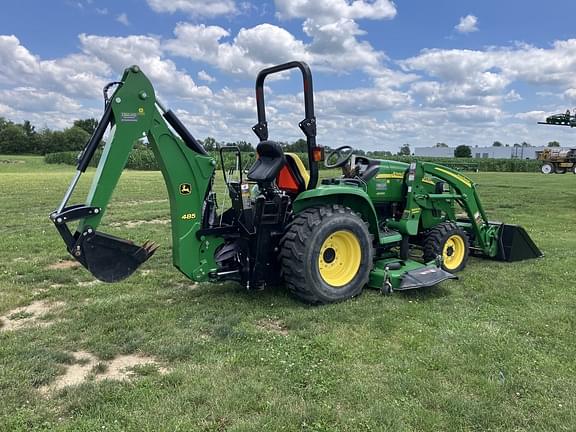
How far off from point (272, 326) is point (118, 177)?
2011mm

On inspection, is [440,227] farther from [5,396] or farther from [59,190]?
[59,190]

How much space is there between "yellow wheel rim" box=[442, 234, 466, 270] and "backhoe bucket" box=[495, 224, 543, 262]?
941mm

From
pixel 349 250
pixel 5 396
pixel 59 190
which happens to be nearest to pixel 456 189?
pixel 349 250

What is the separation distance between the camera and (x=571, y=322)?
4.86 meters

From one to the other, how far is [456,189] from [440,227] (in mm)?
804

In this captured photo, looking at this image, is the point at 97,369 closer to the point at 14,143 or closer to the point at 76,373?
the point at 76,373

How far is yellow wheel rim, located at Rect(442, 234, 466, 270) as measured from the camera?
22.3 ft

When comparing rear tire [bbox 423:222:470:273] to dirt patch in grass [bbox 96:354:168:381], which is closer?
dirt patch in grass [bbox 96:354:168:381]

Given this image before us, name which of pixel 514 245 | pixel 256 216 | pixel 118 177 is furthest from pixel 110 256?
pixel 514 245

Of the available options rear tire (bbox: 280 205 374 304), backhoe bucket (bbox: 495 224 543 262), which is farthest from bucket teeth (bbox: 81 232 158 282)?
backhoe bucket (bbox: 495 224 543 262)

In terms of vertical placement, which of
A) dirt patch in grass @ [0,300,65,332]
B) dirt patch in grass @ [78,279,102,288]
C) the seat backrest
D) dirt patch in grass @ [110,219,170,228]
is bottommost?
dirt patch in grass @ [0,300,65,332]

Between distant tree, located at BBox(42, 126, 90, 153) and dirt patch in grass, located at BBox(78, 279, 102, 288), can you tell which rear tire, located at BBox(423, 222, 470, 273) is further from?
distant tree, located at BBox(42, 126, 90, 153)

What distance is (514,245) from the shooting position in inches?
294

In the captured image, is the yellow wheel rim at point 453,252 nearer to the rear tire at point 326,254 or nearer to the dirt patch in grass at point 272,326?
the rear tire at point 326,254
